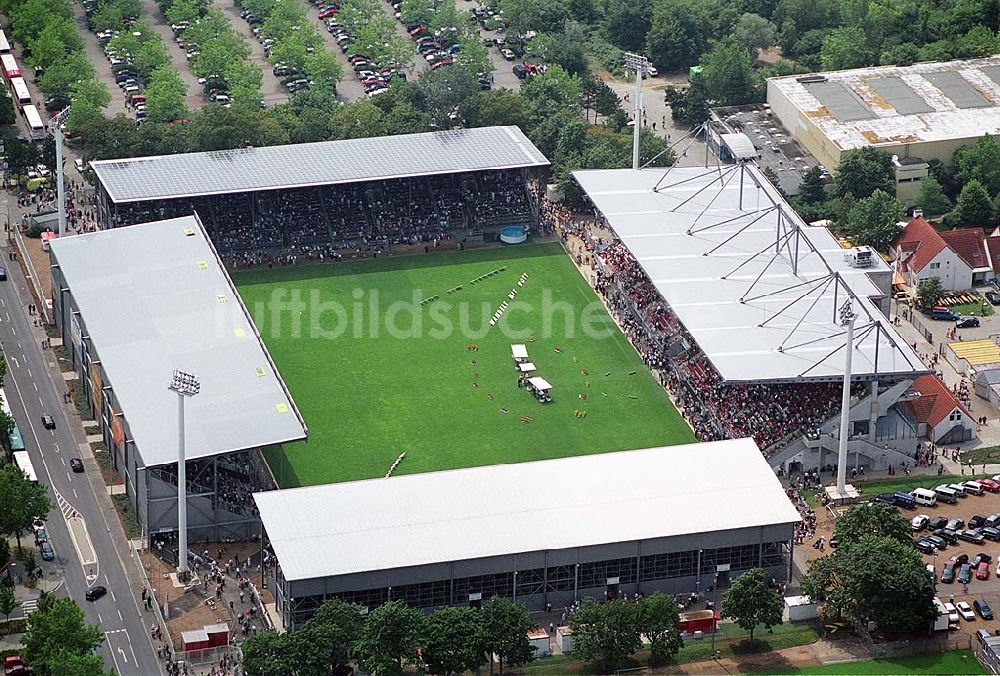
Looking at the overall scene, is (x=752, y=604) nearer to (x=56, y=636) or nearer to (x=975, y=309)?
(x=56, y=636)

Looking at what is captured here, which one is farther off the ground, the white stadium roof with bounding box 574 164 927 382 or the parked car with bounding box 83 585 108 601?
the white stadium roof with bounding box 574 164 927 382

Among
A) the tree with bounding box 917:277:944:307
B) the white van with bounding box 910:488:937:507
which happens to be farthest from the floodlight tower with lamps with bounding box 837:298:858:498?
the tree with bounding box 917:277:944:307

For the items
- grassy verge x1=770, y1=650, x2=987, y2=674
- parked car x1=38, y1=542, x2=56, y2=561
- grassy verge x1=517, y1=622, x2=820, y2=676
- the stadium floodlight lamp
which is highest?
the stadium floodlight lamp

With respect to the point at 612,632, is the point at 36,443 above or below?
below

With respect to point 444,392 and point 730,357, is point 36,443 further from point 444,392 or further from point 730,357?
point 730,357

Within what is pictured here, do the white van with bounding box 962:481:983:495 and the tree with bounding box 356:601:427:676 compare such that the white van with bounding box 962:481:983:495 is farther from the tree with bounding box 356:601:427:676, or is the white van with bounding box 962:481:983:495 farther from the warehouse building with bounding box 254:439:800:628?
the tree with bounding box 356:601:427:676

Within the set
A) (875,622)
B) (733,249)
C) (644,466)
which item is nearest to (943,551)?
(875,622)

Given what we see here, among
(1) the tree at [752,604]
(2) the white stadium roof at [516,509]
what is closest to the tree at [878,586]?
(1) the tree at [752,604]

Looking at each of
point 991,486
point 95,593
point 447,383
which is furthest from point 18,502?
point 991,486
